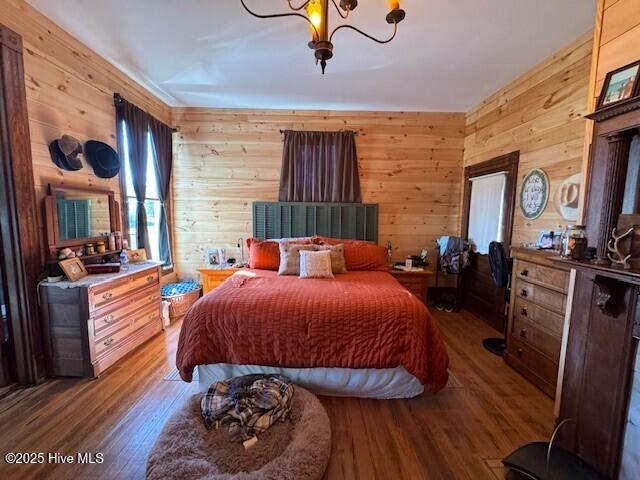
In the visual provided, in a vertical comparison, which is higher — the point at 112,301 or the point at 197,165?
the point at 197,165

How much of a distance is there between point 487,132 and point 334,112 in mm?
1941

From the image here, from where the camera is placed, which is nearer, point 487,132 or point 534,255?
point 534,255

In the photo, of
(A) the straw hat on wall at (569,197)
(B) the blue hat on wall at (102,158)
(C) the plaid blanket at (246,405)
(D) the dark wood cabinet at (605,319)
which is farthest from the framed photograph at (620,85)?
(B) the blue hat on wall at (102,158)

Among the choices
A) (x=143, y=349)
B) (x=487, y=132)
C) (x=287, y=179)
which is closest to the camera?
(x=143, y=349)

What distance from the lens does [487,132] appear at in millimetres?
3416

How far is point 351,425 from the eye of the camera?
5.63 feet

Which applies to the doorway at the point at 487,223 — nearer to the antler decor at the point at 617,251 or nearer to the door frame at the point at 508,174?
the door frame at the point at 508,174

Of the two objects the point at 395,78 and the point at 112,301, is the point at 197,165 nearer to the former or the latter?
the point at 112,301

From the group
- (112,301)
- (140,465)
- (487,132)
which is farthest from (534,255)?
(112,301)

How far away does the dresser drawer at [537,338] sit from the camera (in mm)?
1953

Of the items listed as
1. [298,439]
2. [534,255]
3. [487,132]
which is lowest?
[298,439]

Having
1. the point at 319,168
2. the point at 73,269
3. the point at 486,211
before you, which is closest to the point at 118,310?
the point at 73,269

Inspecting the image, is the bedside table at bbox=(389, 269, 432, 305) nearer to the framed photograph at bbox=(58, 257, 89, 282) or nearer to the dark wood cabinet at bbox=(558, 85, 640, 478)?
the dark wood cabinet at bbox=(558, 85, 640, 478)

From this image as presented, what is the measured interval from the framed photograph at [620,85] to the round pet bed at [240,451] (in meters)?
2.13
